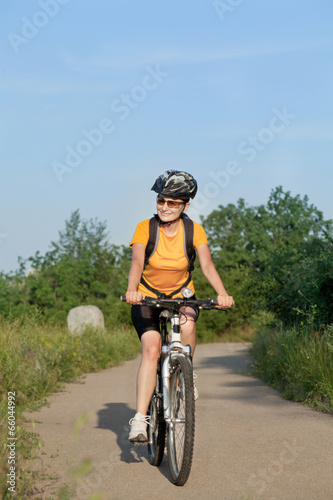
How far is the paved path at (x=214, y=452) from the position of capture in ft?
15.4

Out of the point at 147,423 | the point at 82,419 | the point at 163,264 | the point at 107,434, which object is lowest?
the point at 107,434

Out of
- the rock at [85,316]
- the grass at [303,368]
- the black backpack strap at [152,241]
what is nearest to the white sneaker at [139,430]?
the black backpack strap at [152,241]

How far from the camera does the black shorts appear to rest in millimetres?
5254

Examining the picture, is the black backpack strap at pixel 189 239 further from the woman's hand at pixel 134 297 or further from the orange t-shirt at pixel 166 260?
the woman's hand at pixel 134 297

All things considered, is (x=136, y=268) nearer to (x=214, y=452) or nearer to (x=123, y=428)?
(x=214, y=452)

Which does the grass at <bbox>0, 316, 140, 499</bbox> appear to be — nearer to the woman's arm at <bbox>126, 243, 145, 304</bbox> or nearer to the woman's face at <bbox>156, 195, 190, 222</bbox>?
the woman's arm at <bbox>126, 243, 145, 304</bbox>

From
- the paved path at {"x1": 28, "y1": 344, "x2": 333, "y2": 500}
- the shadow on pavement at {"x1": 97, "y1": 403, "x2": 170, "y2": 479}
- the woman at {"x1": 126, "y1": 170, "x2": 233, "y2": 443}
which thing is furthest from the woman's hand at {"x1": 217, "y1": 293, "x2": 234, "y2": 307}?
the shadow on pavement at {"x1": 97, "y1": 403, "x2": 170, "y2": 479}

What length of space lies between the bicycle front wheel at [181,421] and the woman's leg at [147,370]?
0.19 metres

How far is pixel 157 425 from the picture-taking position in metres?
5.29

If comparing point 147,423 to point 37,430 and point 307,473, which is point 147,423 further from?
point 37,430

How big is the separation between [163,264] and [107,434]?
8.30 feet

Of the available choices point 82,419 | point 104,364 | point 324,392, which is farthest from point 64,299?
point 82,419

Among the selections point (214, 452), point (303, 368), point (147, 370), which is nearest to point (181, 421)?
point (147, 370)

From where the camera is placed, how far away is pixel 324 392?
8.25 meters
